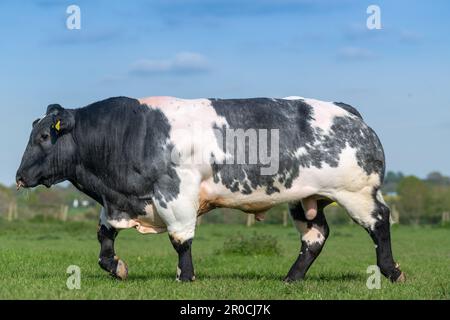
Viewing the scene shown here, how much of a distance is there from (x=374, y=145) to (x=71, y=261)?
688 centimetres

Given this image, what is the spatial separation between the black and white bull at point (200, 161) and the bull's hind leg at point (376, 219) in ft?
0.04

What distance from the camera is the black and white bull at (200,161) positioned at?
33.1ft

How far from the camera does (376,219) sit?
10.7 m

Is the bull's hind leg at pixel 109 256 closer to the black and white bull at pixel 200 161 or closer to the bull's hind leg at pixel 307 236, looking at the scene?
the black and white bull at pixel 200 161

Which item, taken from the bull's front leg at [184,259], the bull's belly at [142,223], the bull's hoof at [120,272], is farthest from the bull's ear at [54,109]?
the bull's front leg at [184,259]

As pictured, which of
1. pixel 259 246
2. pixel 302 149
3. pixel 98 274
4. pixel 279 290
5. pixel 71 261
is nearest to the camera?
pixel 279 290

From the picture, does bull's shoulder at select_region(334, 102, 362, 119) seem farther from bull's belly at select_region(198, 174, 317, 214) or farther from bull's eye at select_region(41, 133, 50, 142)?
bull's eye at select_region(41, 133, 50, 142)

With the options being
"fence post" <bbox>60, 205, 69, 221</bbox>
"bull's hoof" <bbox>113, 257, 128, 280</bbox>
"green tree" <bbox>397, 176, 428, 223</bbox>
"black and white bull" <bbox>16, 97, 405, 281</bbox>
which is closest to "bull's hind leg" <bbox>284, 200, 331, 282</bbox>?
"black and white bull" <bbox>16, 97, 405, 281</bbox>

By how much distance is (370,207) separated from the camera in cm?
1071

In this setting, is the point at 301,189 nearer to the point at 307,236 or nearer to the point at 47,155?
the point at 307,236

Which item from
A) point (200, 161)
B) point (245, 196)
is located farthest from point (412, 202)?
point (200, 161)

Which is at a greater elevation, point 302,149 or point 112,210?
point 302,149
